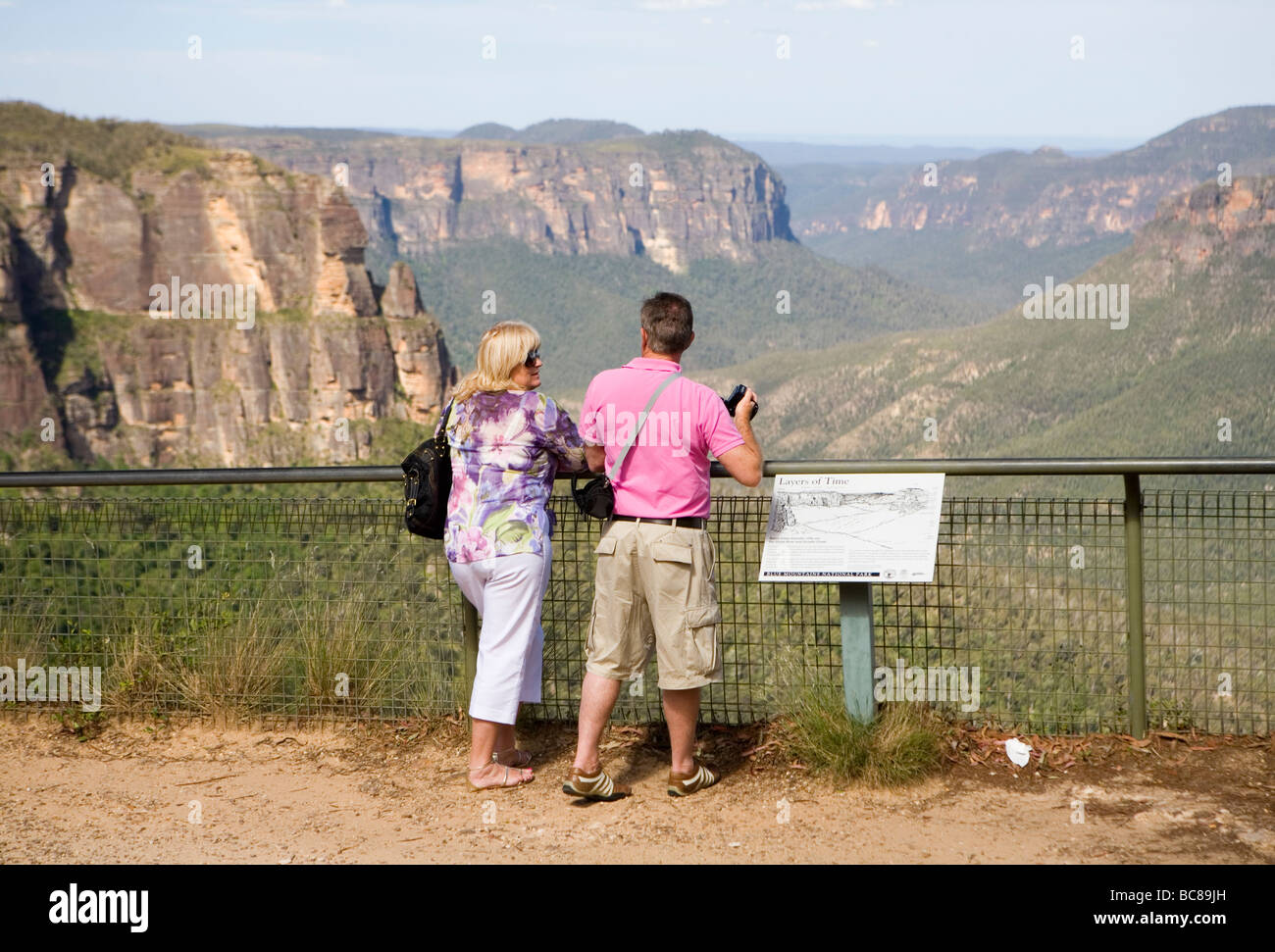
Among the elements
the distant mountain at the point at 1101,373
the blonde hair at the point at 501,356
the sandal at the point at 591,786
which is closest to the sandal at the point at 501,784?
the sandal at the point at 591,786

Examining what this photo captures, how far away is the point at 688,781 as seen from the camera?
4.67m

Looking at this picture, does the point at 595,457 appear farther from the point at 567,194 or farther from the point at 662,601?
the point at 567,194

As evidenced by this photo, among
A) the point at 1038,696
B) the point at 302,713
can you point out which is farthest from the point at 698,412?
the point at 302,713

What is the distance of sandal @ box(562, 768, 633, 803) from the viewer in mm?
4594

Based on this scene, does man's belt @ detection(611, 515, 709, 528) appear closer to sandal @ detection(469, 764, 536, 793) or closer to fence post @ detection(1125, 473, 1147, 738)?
sandal @ detection(469, 764, 536, 793)

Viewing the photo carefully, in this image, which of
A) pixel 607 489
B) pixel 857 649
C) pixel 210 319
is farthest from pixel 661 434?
pixel 210 319

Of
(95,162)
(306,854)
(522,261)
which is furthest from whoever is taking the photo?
(522,261)

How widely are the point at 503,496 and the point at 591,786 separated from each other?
1126 mm

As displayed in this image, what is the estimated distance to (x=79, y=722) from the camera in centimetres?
579

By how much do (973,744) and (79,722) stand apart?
4046 mm

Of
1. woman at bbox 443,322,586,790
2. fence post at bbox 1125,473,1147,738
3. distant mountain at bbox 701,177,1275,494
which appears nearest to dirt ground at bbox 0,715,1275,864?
fence post at bbox 1125,473,1147,738

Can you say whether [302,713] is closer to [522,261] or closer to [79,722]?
[79,722]

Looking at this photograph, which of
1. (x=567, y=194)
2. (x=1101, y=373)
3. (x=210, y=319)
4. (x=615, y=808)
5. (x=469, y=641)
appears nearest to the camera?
(x=615, y=808)

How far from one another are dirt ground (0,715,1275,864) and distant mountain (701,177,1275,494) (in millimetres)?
57609
